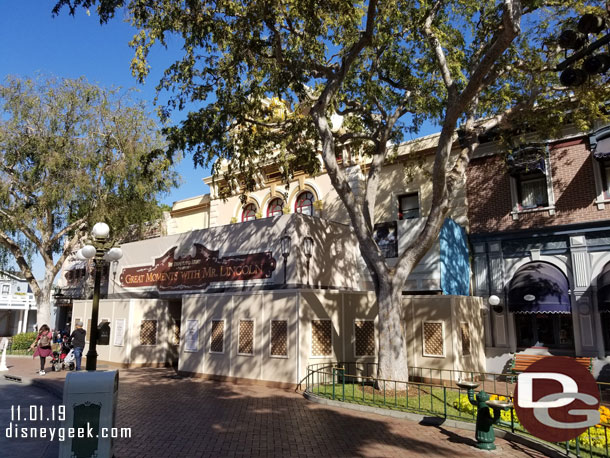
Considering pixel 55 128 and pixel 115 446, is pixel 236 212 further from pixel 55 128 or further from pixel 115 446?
pixel 115 446

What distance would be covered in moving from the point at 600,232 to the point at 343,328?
8.79m

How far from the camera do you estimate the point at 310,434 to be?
8695mm

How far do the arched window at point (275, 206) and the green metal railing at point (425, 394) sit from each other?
382 inches

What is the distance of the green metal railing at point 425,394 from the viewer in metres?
7.94

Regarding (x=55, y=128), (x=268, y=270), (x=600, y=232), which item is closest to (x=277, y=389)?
(x=268, y=270)

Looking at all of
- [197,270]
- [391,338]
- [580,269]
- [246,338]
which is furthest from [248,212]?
[580,269]

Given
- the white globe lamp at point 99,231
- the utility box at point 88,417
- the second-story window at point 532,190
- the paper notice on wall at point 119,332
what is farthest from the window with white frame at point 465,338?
the paper notice on wall at point 119,332

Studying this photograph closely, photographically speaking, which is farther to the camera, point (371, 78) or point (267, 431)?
point (371, 78)

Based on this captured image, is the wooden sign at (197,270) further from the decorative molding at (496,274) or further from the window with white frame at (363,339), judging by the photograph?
the decorative molding at (496,274)

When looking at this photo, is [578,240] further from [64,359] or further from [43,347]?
[64,359]

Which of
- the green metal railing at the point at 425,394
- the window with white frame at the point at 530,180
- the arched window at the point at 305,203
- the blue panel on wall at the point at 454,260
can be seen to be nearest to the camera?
the green metal railing at the point at 425,394

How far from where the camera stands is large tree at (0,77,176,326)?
76.2 ft

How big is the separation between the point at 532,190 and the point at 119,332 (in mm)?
17135

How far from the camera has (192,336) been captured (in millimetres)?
16656
